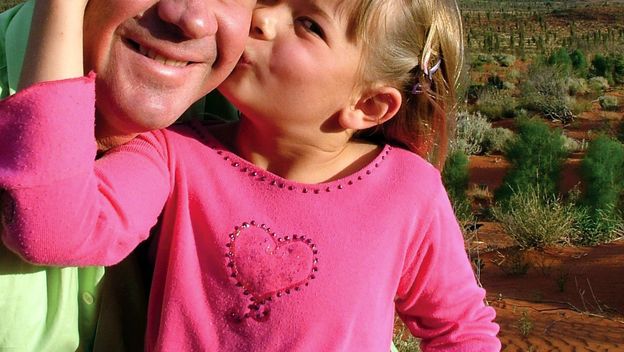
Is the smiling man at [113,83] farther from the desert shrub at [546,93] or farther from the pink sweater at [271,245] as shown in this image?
the desert shrub at [546,93]

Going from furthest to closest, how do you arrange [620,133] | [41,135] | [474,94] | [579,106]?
[474,94], [579,106], [620,133], [41,135]

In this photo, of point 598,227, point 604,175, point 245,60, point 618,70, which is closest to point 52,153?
point 245,60

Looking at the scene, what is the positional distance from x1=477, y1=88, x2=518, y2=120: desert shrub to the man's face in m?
23.4

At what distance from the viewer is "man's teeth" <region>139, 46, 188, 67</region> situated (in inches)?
67.7

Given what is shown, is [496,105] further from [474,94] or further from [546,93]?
[474,94]

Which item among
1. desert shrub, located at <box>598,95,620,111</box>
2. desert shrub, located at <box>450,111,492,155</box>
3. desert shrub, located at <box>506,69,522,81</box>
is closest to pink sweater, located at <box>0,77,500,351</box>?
desert shrub, located at <box>450,111,492,155</box>

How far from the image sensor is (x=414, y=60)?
233 centimetres

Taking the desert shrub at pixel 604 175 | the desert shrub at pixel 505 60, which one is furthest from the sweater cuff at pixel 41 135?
the desert shrub at pixel 505 60

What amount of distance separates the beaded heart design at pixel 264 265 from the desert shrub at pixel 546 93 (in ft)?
75.1

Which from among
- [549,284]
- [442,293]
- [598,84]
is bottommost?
[598,84]

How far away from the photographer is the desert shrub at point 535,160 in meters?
13.7

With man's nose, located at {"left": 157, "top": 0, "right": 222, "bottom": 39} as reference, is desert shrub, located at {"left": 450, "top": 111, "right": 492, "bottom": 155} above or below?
below

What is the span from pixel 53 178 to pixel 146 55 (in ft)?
1.11

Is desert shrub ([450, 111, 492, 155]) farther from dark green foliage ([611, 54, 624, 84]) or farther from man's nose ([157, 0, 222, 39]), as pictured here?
man's nose ([157, 0, 222, 39])
